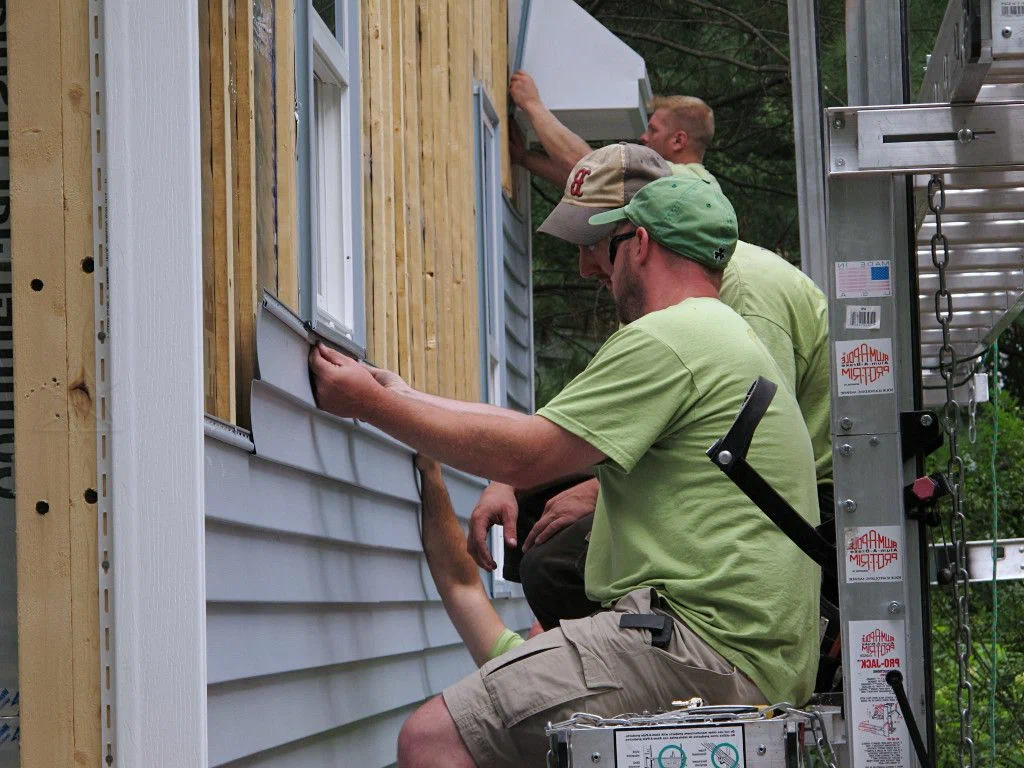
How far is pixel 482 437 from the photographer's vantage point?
3.51 meters

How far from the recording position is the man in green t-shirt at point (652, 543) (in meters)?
3.34

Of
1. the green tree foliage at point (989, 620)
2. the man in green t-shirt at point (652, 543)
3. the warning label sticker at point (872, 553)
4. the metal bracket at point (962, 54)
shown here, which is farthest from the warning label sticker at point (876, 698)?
the green tree foliage at point (989, 620)

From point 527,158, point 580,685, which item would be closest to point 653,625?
point 580,685

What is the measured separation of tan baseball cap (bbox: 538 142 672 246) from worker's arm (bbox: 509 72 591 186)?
16.5ft

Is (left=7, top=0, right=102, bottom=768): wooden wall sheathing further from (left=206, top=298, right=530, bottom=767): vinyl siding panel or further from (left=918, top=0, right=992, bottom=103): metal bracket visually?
(left=918, top=0, right=992, bottom=103): metal bracket

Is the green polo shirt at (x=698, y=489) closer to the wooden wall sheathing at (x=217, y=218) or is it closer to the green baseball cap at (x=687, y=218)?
the green baseball cap at (x=687, y=218)

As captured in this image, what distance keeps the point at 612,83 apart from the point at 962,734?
7.89 m

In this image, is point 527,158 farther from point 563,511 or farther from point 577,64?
point 563,511

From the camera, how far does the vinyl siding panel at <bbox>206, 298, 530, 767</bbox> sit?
130 inches

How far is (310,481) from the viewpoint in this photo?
4.13 metres

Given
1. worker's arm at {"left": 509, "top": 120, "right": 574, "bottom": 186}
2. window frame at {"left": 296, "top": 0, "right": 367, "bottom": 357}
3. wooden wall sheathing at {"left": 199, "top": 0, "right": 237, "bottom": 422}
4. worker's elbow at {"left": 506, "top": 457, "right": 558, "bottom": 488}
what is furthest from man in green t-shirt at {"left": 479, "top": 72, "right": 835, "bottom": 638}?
worker's arm at {"left": 509, "top": 120, "right": 574, "bottom": 186}

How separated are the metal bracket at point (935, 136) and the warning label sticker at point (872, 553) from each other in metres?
0.72

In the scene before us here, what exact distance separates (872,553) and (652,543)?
66 cm

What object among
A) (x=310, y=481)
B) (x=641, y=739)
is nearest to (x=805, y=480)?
(x=641, y=739)
